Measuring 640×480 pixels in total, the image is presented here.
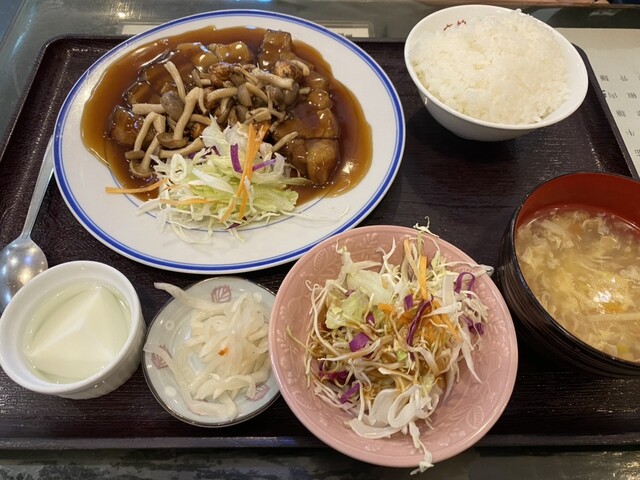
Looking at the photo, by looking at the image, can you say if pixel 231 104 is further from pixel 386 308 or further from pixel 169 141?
pixel 386 308

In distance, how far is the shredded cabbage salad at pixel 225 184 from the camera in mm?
1892

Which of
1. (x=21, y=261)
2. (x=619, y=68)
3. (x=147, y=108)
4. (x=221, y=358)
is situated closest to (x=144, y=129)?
(x=147, y=108)

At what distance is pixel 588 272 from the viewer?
1.56 m

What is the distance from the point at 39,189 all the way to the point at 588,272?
Result: 2075 mm

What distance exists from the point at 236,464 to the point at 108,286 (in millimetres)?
696

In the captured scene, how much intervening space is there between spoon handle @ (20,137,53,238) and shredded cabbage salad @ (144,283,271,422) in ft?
2.25

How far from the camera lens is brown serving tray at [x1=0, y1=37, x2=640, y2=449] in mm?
1449

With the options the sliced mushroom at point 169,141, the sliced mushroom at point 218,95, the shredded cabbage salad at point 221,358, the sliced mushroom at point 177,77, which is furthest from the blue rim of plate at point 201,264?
the sliced mushroom at point 218,95

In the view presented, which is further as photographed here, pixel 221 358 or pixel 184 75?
pixel 184 75

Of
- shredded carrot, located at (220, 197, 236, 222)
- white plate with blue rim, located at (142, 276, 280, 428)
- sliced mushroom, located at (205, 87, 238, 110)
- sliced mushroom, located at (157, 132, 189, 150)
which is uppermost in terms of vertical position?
sliced mushroom, located at (205, 87, 238, 110)

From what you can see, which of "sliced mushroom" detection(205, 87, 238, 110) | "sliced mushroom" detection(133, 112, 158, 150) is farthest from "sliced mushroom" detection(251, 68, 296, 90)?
→ "sliced mushroom" detection(133, 112, 158, 150)

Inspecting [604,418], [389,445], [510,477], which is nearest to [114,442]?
[389,445]

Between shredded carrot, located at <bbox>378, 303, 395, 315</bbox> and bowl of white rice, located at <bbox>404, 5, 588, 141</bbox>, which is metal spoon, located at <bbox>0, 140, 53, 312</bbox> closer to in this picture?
shredded carrot, located at <bbox>378, 303, 395, 315</bbox>

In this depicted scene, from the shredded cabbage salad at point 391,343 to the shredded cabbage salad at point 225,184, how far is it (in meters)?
0.61
